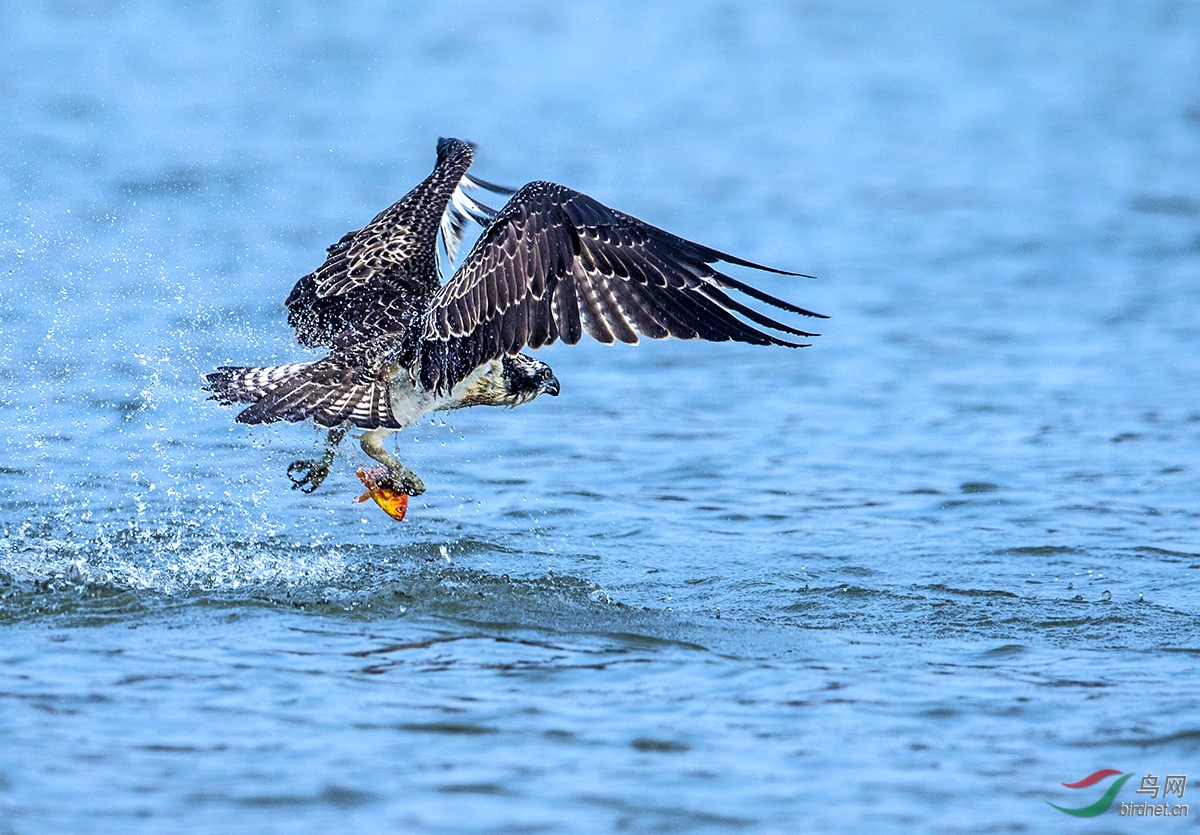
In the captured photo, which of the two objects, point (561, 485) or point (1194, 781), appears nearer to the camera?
point (1194, 781)

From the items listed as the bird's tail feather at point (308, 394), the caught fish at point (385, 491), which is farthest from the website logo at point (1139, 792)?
the caught fish at point (385, 491)

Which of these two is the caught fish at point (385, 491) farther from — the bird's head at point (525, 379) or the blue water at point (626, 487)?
the bird's head at point (525, 379)

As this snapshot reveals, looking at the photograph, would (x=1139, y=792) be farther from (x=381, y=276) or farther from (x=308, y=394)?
(x=381, y=276)

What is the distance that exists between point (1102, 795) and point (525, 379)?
315cm

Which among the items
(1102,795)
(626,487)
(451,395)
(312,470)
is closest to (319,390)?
(451,395)

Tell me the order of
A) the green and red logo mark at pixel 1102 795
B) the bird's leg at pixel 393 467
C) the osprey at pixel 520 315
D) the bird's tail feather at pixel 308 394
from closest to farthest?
the green and red logo mark at pixel 1102 795 → the osprey at pixel 520 315 → the bird's tail feather at pixel 308 394 → the bird's leg at pixel 393 467

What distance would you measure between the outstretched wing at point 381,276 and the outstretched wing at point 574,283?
85 centimetres

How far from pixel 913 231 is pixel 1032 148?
332cm

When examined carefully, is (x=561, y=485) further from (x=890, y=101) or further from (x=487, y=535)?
(x=890, y=101)

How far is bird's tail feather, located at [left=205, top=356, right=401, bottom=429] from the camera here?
5.99 metres

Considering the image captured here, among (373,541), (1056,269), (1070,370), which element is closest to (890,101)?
(1056,269)

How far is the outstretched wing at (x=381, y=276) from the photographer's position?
6887 millimetres

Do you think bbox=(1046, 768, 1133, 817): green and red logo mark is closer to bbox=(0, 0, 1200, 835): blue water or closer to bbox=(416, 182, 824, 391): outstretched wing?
bbox=(0, 0, 1200, 835): blue water

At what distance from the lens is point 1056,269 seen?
12.6 m
